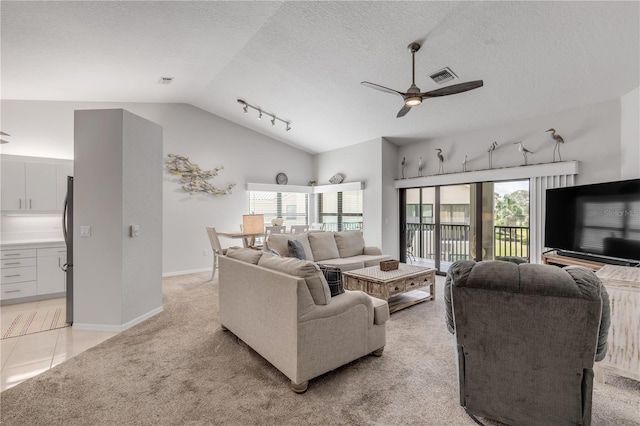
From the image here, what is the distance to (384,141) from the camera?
6.24 meters

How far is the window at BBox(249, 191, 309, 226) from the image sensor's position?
7.22 metres

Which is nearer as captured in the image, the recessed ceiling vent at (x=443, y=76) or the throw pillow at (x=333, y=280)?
the throw pillow at (x=333, y=280)

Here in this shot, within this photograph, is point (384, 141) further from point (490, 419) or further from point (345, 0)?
point (490, 419)

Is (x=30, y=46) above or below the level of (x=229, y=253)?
above

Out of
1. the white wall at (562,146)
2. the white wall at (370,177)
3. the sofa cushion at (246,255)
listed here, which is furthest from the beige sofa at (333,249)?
the white wall at (562,146)

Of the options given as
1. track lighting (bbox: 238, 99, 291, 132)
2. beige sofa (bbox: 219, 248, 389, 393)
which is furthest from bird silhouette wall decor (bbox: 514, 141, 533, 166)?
track lighting (bbox: 238, 99, 291, 132)

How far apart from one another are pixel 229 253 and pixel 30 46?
3059 millimetres

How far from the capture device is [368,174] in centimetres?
653

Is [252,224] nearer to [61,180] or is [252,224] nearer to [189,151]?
[189,151]

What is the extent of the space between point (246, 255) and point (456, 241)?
489cm

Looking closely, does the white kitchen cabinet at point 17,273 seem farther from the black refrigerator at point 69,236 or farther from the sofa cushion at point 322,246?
the sofa cushion at point 322,246

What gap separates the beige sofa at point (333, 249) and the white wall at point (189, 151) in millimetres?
2470

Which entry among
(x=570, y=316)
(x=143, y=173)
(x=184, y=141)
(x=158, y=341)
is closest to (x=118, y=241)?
(x=143, y=173)

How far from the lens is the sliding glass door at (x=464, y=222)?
5.26 metres
